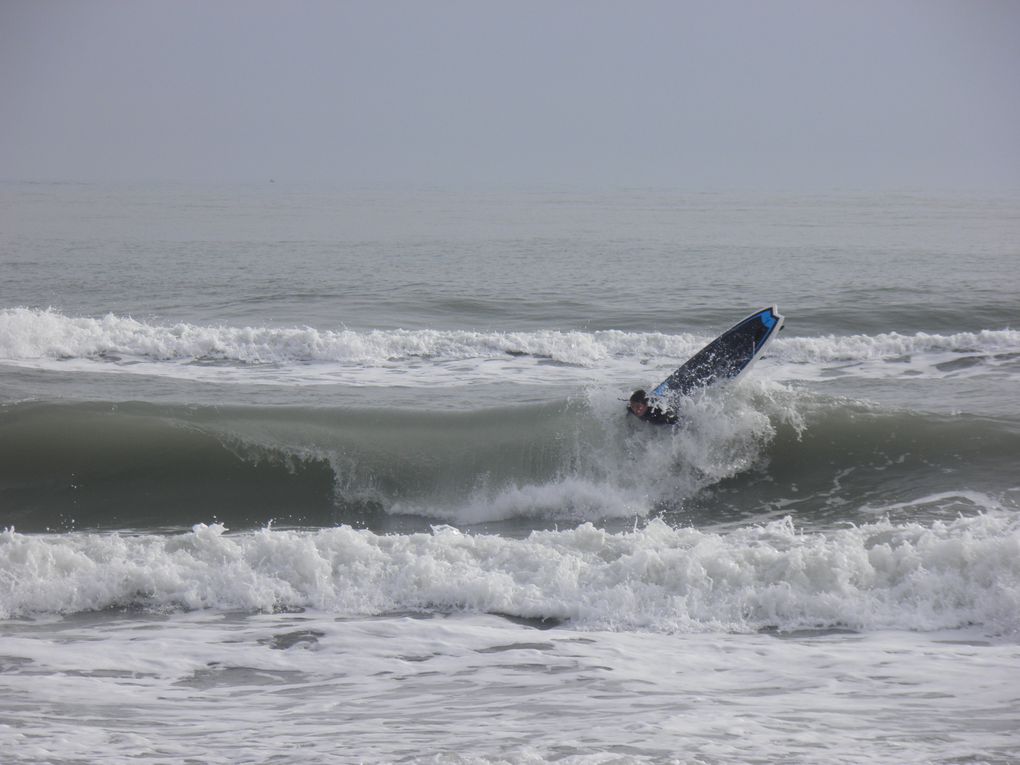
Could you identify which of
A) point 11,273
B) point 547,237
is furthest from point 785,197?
point 11,273

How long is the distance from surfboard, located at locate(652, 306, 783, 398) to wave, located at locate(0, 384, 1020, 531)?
0.30 metres

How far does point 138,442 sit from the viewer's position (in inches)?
512

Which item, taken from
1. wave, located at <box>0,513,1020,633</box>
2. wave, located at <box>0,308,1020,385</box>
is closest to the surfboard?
wave, located at <box>0,308,1020,385</box>

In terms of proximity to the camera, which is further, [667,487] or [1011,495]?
[667,487]

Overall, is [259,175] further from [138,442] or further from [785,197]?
[138,442]

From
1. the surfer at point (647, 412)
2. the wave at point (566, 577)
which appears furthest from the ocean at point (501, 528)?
the surfer at point (647, 412)

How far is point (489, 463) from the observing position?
12.7 m

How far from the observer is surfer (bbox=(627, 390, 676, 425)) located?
13023mm

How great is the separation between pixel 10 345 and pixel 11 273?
38.0ft

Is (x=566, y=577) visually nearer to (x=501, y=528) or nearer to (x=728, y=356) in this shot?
(x=501, y=528)

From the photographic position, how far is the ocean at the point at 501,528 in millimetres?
6168

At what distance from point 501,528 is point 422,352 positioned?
328 inches

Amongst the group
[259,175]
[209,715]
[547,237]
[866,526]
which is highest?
[259,175]

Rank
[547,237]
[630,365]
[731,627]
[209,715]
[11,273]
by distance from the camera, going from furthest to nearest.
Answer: [547,237]
[11,273]
[630,365]
[731,627]
[209,715]
